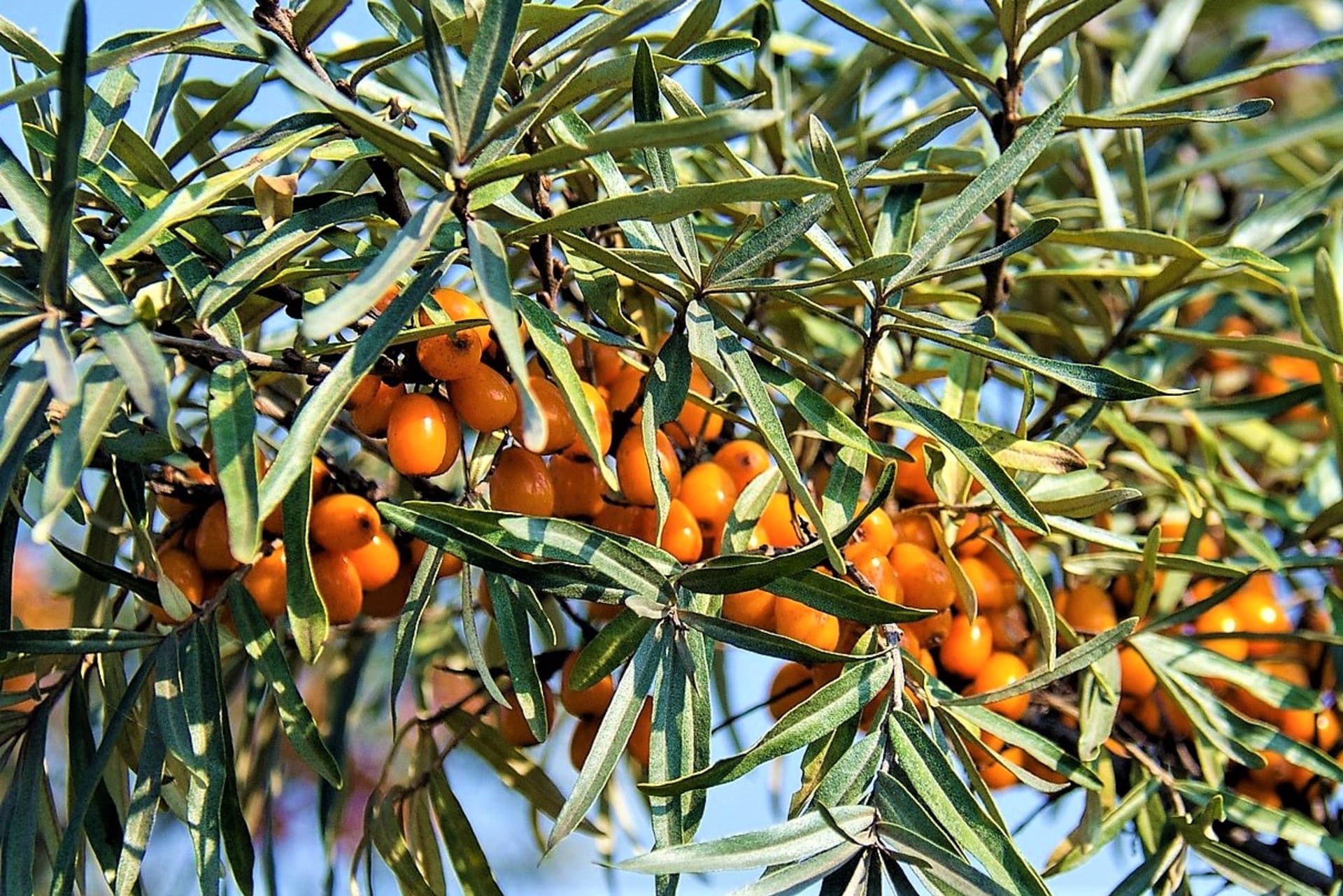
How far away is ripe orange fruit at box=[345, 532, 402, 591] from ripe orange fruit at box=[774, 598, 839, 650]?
24 cm

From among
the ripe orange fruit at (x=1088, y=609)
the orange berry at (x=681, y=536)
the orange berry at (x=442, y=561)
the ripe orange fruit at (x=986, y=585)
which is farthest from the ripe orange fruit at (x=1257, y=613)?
the orange berry at (x=442, y=561)

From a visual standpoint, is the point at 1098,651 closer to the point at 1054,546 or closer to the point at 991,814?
the point at 991,814

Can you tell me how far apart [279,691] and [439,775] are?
193mm

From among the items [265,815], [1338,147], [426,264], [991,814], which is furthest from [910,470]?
[1338,147]

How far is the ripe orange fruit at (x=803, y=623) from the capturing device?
71 centimetres

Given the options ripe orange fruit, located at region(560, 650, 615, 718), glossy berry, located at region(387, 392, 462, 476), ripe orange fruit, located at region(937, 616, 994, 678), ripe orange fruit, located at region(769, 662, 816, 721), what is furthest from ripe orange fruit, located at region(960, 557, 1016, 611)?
glossy berry, located at region(387, 392, 462, 476)

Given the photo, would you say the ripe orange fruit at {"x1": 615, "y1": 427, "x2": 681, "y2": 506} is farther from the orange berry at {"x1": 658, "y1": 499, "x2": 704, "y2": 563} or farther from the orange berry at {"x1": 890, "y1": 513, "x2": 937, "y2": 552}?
the orange berry at {"x1": 890, "y1": 513, "x2": 937, "y2": 552}

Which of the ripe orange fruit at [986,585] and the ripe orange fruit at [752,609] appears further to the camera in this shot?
the ripe orange fruit at [986,585]

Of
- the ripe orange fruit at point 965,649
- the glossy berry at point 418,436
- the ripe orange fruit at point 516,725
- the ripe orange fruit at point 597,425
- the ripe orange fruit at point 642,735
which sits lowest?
the ripe orange fruit at point 642,735

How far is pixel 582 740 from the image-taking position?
2.83ft

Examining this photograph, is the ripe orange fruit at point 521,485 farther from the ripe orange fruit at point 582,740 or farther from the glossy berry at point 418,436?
the ripe orange fruit at point 582,740

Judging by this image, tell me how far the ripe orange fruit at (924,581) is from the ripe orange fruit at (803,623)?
7 cm

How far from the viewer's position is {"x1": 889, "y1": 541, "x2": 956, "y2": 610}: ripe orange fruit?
30.5 inches

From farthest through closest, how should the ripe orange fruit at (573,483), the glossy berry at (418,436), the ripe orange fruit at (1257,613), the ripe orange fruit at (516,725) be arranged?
1. the ripe orange fruit at (1257,613)
2. the ripe orange fruit at (516,725)
3. the ripe orange fruit at (573,483)
4. the glossy berry at (418,436)
